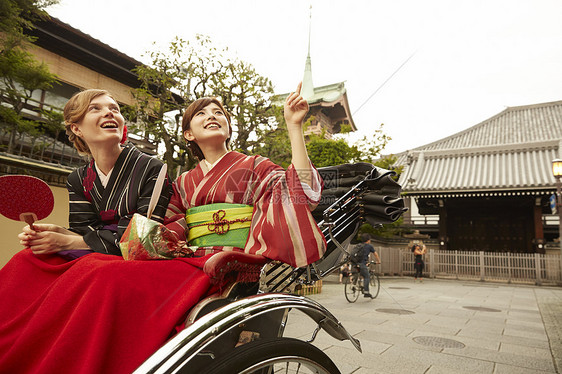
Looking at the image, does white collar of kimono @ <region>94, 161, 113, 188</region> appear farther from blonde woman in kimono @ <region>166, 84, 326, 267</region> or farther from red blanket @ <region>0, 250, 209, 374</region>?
red blanket @ <region>0, 250, 209, 374</region>

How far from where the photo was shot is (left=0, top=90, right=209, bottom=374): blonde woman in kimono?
108 centimetres

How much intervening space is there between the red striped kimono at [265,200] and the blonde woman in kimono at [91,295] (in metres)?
0.25

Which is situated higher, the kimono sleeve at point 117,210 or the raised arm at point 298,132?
the raised arm at point 298,132

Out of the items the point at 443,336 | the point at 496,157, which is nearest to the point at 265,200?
the point at 443,336

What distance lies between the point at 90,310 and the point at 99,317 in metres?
0.04

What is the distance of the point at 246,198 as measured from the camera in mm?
1789

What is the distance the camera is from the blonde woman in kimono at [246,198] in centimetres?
157

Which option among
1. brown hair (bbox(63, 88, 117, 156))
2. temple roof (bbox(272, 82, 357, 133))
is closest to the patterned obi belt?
brown hair (bbox(63, 88, 117, 156))

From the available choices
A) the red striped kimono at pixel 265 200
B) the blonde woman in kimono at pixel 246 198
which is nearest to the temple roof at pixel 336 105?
the blonde woman in kimono at pixel 246 198

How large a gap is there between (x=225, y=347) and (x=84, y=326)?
1.60 ft

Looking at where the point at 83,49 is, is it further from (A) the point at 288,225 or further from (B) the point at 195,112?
(A) the point at 288,225

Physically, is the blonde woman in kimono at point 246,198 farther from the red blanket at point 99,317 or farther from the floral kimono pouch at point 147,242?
the red blanket at point 99,317

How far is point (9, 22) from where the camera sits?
234 inches

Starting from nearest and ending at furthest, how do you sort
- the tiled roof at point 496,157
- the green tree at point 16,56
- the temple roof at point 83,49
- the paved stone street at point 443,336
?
the paved stone street at point 443,336
the green tree at point 16,56
the temple roof at point 83,49
the tiled roof at point 496,157
